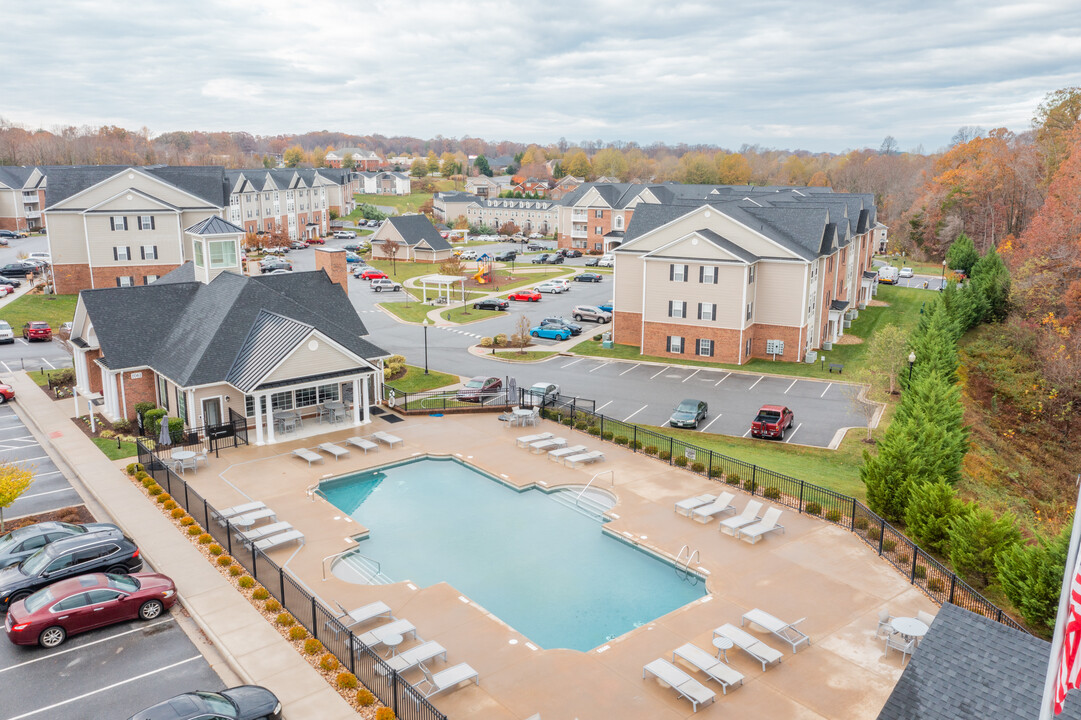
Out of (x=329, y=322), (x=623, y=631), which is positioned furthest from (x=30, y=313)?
(x=623, y=631)

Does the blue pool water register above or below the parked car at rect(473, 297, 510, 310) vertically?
below

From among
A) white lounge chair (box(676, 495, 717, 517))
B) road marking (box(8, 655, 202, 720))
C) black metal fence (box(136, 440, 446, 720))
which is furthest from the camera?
white lounge chair (box(676, 495, 717, 517))

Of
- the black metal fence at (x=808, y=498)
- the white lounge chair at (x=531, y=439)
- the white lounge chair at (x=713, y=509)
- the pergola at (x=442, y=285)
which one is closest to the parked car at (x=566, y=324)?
the pergola at (x=442, y=285)

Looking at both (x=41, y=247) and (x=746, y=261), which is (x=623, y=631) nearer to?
(x=746, y=261)

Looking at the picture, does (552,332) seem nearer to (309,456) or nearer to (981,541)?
(309,456)

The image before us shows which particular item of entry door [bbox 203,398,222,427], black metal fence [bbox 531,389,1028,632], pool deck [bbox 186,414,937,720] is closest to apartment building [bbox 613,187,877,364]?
black metal fence [bbox 531,389,1028,632]

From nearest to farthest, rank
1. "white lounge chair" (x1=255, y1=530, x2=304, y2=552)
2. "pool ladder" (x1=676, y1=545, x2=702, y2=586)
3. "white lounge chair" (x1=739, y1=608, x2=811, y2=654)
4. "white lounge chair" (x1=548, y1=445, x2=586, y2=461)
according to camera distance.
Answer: "white lounge chair" (x1=739, y1=608, x2=811, y2=654) → "pool ladder" (x1=676, y1=545, x2=702, y2=586) → "white lounge chair" (x1=255, y1=530, x2=304, y2=552) → "white lounge chair" (x1=548, y1=445, x2=586, y2=461)

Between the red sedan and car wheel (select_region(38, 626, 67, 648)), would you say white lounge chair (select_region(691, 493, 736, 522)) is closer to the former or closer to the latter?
the red sedan
